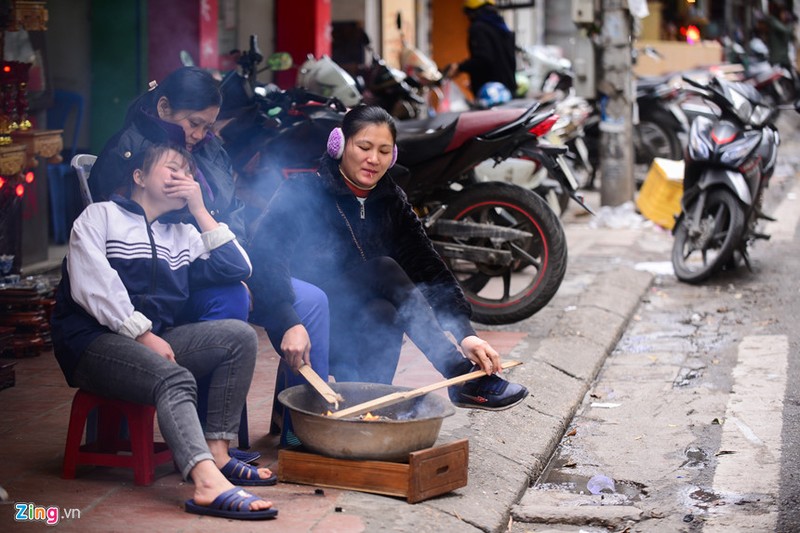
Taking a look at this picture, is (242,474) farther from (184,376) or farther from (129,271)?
(129,271)

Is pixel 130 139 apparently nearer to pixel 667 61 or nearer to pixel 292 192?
pixel 292 192

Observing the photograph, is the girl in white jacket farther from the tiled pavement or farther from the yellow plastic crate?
the yellow plastic crate

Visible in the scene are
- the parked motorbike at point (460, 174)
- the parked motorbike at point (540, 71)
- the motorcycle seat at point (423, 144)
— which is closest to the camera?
the parked motorbike at point (460, 174)

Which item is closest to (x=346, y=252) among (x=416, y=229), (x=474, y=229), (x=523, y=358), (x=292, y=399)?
(x=416, y=229)

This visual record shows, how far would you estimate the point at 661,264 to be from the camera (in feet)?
30.6

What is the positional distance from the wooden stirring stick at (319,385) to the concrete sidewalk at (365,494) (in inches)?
12.4

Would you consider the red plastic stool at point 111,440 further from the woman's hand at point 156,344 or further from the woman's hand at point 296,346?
the woman's hand at point 296,346

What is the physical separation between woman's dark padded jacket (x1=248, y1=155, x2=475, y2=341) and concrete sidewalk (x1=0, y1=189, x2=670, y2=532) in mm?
603

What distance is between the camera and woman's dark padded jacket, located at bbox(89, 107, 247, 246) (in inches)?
158

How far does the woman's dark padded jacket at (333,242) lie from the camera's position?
14.0 feet

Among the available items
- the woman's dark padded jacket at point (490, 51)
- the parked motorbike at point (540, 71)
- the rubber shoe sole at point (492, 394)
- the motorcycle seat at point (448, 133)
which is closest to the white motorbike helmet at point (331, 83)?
the motorcycle seat at point (448, 133)

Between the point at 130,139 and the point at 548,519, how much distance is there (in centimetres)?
201

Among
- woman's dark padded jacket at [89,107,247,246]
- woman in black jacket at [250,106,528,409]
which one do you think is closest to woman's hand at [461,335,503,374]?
woman in black jacket at [250,106,528,409]

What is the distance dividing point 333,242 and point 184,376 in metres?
1.11
